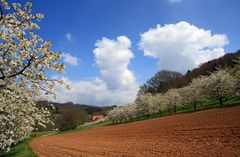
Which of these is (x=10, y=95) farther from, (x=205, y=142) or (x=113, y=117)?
(x=113, y=117)

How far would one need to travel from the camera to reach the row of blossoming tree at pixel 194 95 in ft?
210

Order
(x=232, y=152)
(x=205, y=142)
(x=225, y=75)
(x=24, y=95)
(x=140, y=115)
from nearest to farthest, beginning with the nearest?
(x=24, y=95)
(x=232, y=152)
(x=205, y=142)
(x=225, y=75)
(x=140, y=115)

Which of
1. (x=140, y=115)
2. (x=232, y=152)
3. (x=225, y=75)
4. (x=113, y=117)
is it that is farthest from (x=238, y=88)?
(x=113, y=117)

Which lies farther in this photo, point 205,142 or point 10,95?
point 205,142

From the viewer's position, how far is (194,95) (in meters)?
74.6

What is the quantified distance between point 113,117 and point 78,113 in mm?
23540

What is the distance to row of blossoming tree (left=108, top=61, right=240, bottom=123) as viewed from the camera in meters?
64.1

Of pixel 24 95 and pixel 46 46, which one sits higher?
pixel 46 46

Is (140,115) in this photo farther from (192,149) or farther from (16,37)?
(16,37)

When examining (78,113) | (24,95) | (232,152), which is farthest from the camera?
(78,113)

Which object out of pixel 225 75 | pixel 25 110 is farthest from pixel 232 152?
pixel 225 75

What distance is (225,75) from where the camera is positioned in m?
67.3

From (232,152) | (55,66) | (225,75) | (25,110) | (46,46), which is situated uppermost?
(225,75)

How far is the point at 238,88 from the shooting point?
58.7m
